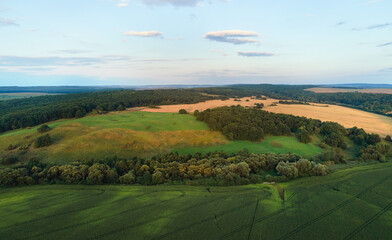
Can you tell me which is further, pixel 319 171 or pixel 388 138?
pixel 388 138

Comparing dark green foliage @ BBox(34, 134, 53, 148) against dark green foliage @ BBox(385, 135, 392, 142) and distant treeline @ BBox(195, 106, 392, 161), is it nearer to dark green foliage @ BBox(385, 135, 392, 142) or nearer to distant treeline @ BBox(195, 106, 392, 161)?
distant treeline @ BBox(195, 106, 392, 161)

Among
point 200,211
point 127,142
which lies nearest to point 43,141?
point 127,142

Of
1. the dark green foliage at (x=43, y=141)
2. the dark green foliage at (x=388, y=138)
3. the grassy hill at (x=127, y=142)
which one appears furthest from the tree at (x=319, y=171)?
the dark green foliage at (x=43, y=141)

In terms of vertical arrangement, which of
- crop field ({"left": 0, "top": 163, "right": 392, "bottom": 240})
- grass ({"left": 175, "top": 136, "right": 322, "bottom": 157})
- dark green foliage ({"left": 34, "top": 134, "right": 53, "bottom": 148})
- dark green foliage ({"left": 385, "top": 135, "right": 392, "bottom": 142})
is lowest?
crop field ({"left": 0, "top": 163, "right": 392, "bottom": 240})

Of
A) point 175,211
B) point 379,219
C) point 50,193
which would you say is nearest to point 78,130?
point 50,193

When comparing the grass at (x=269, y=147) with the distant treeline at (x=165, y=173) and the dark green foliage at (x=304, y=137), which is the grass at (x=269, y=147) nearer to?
the dark green foliage at (x=304, y=137)

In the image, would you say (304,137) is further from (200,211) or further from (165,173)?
(200,211)

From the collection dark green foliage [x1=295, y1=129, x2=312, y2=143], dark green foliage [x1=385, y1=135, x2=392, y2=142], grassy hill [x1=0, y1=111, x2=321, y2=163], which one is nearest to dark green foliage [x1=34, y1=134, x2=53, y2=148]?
grassy hill [x1=0, y1=111, x2=321, y2=163]
